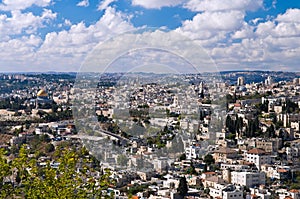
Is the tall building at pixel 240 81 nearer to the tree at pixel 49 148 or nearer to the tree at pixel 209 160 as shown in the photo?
the tree at pixel 49 148

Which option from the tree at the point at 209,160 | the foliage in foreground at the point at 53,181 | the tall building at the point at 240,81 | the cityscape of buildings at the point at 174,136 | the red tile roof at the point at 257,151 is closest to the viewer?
the foliage in foreground at the point at 53,181

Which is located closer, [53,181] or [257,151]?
[53,181]

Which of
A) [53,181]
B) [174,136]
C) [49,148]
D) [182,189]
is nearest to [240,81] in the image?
[49,148]

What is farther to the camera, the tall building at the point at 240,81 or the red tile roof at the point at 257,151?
the tall building at the point at 240,81

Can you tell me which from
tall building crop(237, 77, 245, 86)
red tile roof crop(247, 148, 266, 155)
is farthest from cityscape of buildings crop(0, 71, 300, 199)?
tall building crop(237, 77, 245, 86)

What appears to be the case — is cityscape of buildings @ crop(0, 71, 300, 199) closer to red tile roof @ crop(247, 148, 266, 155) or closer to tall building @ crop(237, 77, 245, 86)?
red tile roof @ crop(247, 148, 266, 155)

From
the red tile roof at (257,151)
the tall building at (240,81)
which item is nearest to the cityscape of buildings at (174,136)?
the red tile roof at (257,151)

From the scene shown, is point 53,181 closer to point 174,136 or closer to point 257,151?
point 174,136

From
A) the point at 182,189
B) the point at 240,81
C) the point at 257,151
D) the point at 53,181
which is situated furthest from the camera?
the point at 240,81

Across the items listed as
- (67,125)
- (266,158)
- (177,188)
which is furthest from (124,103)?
(67,125)

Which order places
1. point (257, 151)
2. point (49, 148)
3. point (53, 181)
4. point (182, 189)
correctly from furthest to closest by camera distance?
point (49, 148), point (257, 151), point (182, 189), point (53, 181)

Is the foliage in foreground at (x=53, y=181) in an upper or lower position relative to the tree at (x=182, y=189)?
upper

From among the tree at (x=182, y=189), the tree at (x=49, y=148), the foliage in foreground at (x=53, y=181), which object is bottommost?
the tree at (x=49, y=148)
